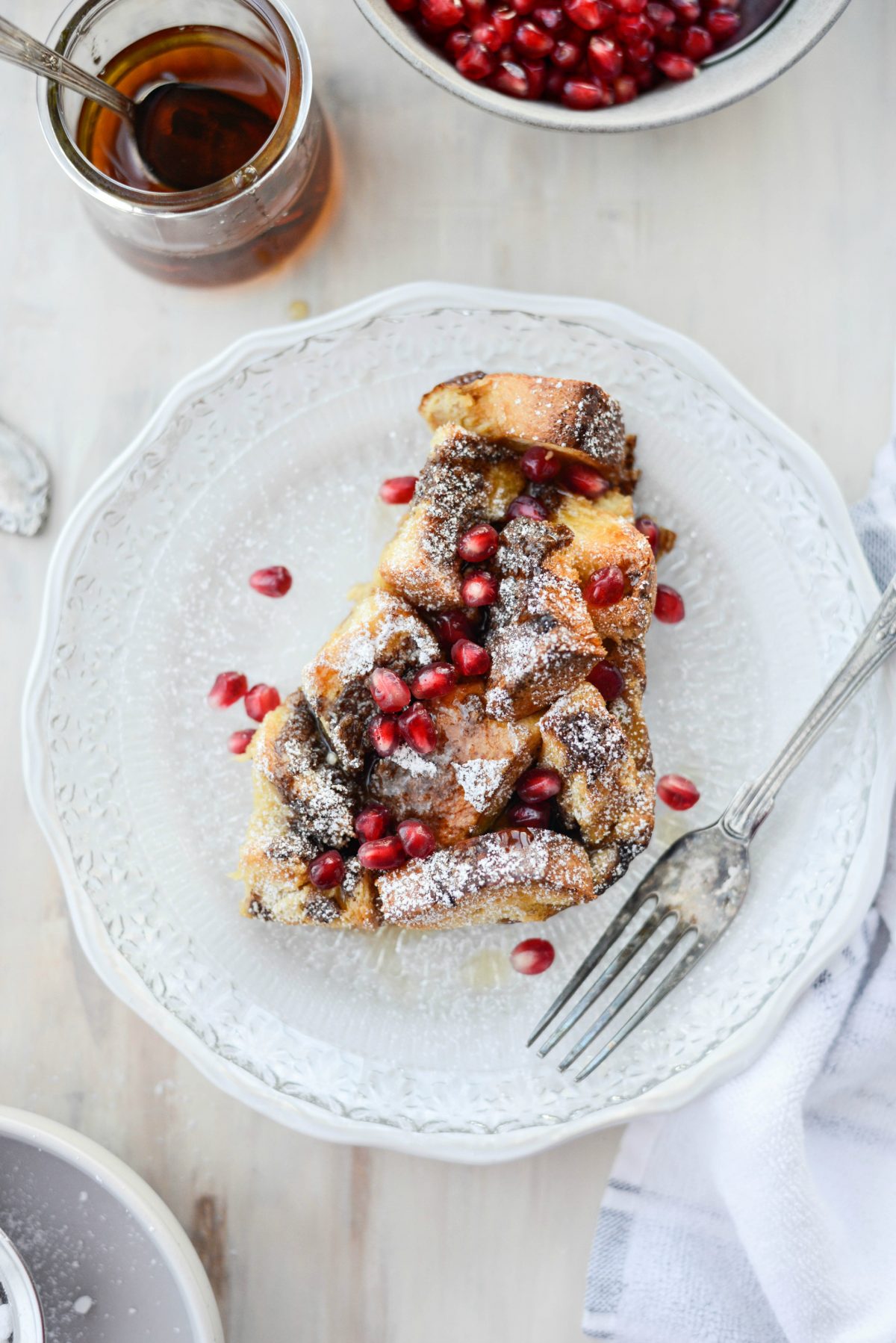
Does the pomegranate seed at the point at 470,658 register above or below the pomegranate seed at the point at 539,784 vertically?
above

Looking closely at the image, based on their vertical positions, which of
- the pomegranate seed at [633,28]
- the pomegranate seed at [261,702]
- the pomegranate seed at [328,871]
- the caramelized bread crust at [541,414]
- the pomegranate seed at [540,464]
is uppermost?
the pomegranate seed at [633,28]

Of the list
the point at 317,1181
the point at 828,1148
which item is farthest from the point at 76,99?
the point at 828,1148

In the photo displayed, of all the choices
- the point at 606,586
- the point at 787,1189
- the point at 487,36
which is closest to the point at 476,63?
the point at 487,36

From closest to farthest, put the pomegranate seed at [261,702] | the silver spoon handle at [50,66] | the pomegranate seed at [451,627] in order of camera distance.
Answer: the silver spoon handle at [50,66], the pomegranate seed at [451,627], the pomegranate seed at [261,702]

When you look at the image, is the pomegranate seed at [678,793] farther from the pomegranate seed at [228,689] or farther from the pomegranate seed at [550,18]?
the pomegranate seed at [550,18]

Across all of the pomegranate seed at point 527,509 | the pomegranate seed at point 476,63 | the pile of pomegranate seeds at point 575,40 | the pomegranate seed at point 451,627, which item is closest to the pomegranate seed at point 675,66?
the pile of pomegranate seeds at point 575,40

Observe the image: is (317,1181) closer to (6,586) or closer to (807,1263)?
(807,1263)
